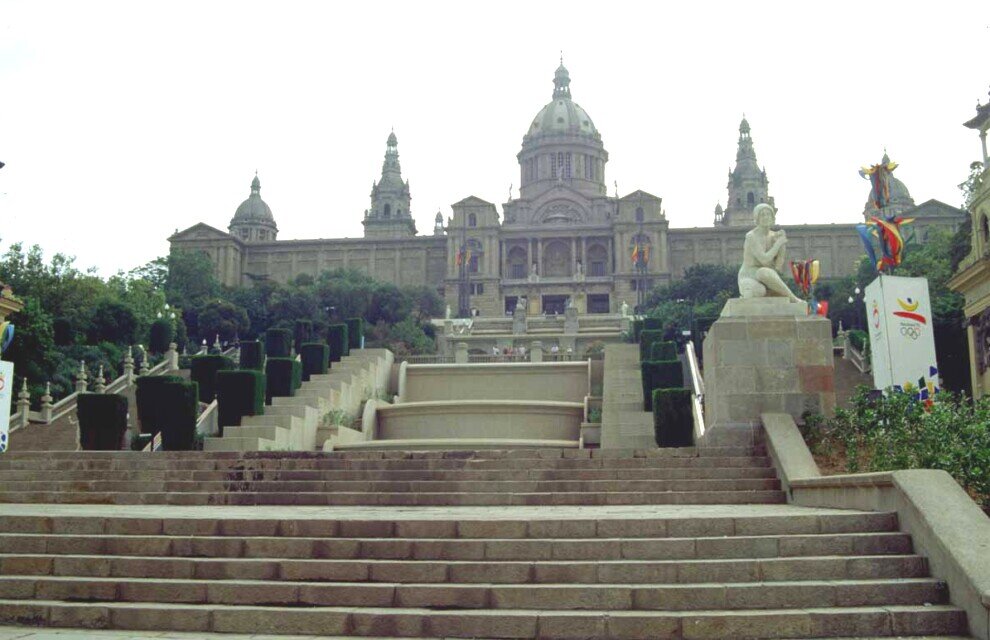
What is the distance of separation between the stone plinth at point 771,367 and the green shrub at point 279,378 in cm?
1481

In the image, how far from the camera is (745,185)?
117812 millimetres

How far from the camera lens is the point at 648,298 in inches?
3590

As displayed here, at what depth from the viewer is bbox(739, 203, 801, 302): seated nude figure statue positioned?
16266 millimetres

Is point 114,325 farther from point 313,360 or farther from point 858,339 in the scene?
point 858,339

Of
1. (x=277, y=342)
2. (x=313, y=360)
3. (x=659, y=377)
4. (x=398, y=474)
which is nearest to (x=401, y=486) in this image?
(x=398, y=474)

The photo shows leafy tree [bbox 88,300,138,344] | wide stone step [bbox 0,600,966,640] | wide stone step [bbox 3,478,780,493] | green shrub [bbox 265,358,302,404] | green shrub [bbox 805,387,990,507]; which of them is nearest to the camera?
wide stone step [bbox 0,600,966,640]

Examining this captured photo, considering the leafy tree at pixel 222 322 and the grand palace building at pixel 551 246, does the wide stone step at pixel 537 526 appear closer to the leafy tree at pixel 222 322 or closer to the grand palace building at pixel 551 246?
the leafy tree at pixel 222 322

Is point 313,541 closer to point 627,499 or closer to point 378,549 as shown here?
point 378,549

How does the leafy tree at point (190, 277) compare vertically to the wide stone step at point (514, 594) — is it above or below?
above

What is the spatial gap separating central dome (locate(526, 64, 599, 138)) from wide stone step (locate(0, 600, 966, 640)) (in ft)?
392

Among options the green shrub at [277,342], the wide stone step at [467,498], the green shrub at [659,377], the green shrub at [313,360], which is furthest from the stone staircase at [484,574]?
the green shrub at [277,342]

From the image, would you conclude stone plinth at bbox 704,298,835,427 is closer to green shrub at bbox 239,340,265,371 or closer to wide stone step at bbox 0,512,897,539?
wide stone step at bbox 0,512,897,539

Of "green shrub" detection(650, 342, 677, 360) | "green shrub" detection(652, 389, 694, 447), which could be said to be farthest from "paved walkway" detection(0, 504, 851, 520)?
"green shrub" detection(650, 342, 677, 360)

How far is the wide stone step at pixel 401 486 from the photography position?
528 inches
